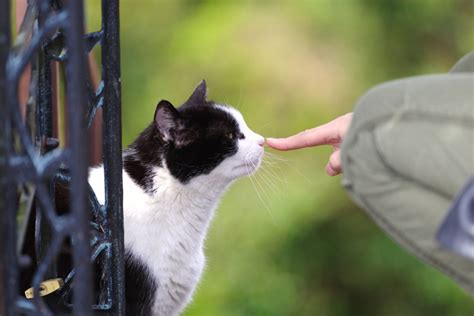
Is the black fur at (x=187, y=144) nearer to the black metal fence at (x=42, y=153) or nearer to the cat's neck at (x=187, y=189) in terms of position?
the cat's neck at (x=187, y=189)

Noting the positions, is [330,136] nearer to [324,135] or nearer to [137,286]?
[324,135]

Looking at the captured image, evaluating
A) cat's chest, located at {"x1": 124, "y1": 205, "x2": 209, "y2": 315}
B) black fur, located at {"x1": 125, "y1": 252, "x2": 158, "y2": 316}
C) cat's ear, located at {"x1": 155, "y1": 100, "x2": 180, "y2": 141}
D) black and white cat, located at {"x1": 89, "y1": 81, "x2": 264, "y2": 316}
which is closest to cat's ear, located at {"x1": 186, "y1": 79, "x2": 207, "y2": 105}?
black and white cat, located at {"x1": 89, "y1": 81, "x2": 264, "y2": 316}

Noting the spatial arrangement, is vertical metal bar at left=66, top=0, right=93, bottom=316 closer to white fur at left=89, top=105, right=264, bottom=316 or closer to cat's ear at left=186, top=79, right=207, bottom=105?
white fur at left=89, top=105, right=264, bottom=316

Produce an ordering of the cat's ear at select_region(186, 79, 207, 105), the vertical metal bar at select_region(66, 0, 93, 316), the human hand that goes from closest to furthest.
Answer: the vertical metal bar at select_region(66, 0, 93, 316), the human hand, the cat's ear at select_region(186, 79, 207, 105)

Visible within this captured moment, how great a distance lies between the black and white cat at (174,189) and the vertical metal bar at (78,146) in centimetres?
89

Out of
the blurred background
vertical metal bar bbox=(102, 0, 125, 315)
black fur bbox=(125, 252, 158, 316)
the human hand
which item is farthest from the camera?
the blurred background

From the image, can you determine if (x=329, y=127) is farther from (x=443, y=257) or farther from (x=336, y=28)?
(x=336, y=28)

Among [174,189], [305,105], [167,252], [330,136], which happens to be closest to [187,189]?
[174,189]

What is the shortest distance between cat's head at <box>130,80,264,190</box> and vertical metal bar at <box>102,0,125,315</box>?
0.57m

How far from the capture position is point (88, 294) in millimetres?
882

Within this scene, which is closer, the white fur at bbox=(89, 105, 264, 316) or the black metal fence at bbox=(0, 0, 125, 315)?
the black metal fence at bbox=(0, 0, 125, 315)

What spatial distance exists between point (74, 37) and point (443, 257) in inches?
18.7

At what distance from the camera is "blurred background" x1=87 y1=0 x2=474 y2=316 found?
8.96ft

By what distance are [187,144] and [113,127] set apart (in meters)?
0.64
